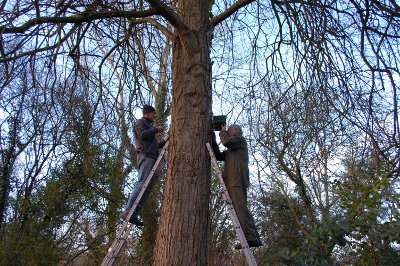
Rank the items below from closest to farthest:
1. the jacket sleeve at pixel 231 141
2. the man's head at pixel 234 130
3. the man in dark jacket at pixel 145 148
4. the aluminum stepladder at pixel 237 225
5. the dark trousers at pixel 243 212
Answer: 1. the aluminum stepladder at pixel 237 225
2. the dark trousers at pixel 243 212
3. the jacket sleeve at pixel 231 141
4. the man's head at pixel 234 130
5. the man in dark jacket at pixel 145 148

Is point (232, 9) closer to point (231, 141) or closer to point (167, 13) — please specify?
point (167, 13)

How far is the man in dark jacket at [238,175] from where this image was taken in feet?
14.0

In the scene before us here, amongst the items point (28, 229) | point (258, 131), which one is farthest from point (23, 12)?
point (28, 229)

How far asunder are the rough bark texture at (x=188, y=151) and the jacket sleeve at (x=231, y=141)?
36 cm

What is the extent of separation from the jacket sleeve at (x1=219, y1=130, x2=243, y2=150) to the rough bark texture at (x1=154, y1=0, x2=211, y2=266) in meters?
0.36

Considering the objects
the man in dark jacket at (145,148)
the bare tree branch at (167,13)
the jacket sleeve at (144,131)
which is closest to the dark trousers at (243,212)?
the man in dark jacket at (145,148)

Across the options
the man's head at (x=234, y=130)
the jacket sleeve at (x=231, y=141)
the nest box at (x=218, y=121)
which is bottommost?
the jacket sleeve at (x=231, y=141)

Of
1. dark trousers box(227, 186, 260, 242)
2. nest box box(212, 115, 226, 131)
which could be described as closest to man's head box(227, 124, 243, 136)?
nest box box(212, 115, 226, 131)

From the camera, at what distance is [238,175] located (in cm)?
436

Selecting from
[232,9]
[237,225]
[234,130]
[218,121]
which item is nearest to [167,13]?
[232,9]

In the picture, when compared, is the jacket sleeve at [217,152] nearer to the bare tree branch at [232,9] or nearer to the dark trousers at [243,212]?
the dark trousers at [243,212]

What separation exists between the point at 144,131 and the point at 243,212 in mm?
1415

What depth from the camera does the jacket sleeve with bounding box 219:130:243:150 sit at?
448 centimetres

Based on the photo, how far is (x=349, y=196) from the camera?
6688 millimetres
